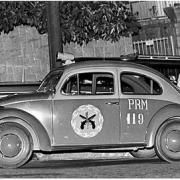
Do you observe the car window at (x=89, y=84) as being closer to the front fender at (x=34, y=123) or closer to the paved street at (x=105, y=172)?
the front fender at (x=34, y=123)

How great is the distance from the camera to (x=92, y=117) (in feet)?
29.2

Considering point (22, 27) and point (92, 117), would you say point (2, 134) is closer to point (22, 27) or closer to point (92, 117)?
point (92, 117)

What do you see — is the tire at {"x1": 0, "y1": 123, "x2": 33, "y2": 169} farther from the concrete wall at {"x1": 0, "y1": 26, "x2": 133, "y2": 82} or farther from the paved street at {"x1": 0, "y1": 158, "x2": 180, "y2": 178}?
the concrete wall at {"x1": 0, "y1": 26, "x2": 133, "y2": 82}

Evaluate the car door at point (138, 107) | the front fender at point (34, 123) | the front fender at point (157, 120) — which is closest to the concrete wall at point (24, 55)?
the car door at point (138, 107)

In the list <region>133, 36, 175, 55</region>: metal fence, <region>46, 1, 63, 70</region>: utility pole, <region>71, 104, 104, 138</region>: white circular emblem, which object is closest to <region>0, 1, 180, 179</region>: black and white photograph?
<region>71, 104, 104, 138</region>: white circular emblem

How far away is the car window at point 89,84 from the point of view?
30.0ft

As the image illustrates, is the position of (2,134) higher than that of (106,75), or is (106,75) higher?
(106,75)

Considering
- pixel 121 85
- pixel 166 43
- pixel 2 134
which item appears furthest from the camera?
pixel 166 43

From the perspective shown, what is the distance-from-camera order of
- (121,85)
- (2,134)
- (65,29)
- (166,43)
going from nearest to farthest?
(2,134) < (121,85) < (65,29) < (166,43)

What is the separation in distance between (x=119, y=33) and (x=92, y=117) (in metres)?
8.02

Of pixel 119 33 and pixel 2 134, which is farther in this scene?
pixel 119 33

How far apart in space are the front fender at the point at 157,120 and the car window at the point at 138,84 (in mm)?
389

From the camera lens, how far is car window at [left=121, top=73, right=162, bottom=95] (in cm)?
948

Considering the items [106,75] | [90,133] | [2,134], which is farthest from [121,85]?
[2,134]
